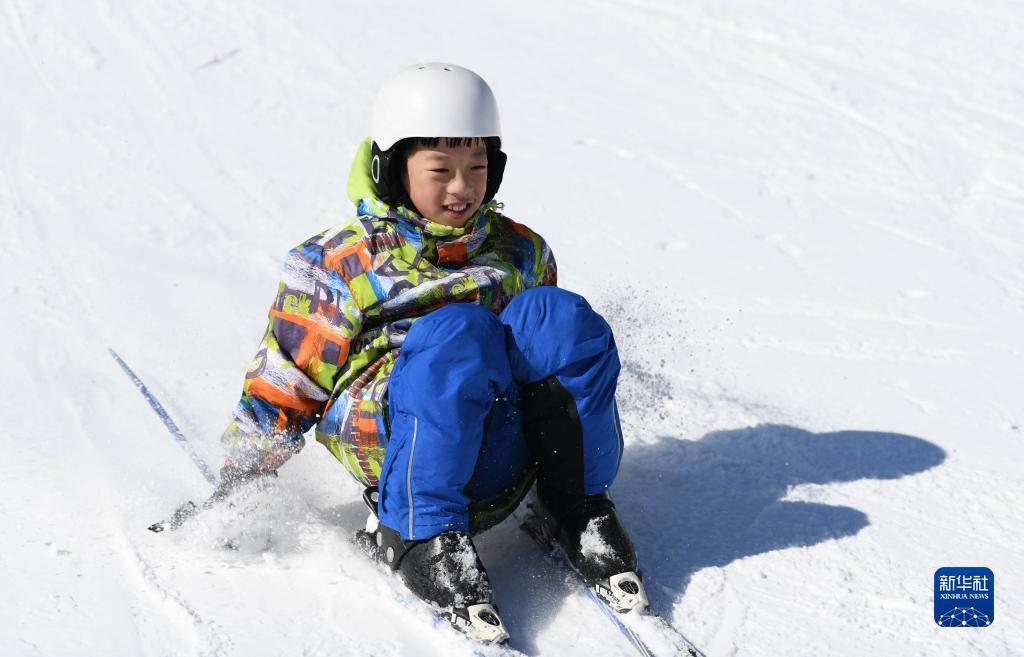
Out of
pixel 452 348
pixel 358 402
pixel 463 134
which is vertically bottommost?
pixel 358 402

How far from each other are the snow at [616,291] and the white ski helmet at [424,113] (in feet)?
2.68

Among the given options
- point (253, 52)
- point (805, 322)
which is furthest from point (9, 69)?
point (805, 322)

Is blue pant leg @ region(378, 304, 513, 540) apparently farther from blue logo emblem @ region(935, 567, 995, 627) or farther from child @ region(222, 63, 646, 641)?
blue logo emblem @ region(935, 567, 995, 627)

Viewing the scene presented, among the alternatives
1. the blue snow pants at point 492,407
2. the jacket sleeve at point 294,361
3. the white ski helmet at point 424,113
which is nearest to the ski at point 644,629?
the blue snow pants at point 492,407

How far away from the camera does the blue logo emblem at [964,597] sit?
2672 mm

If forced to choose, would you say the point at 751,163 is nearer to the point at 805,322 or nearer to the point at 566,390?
the point at 805,322

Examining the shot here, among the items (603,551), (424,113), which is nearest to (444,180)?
(424,113)

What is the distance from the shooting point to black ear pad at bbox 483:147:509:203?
289 cm

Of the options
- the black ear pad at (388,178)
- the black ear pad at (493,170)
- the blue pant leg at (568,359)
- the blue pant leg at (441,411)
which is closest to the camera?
the blue pant leg at (441,411)

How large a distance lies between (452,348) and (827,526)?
120 centimetres

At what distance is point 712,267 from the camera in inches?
189

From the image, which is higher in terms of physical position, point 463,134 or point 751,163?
point 463,134

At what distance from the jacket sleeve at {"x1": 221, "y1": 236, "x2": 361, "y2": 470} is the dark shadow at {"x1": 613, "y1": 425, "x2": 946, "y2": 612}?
0.86 metres

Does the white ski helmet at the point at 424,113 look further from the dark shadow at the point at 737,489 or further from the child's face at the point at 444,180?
the dark shadow at the point at 737,489
